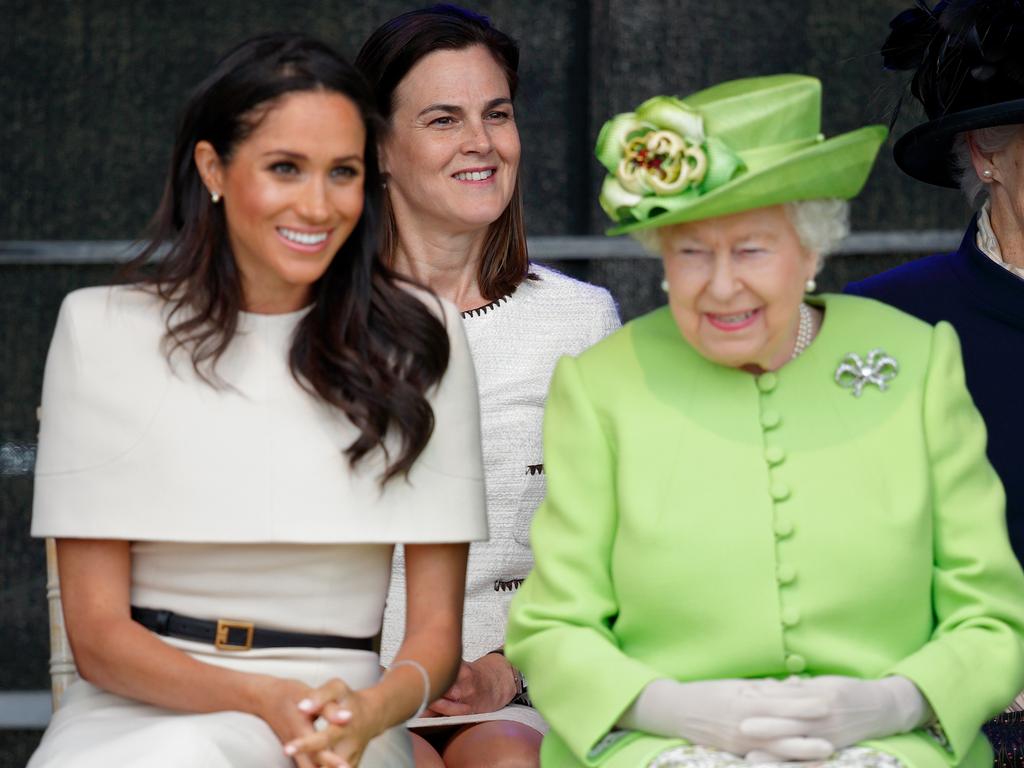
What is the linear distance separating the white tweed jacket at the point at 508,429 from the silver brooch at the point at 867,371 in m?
1.01

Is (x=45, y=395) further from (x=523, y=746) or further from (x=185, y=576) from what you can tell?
(x=523, y=746)

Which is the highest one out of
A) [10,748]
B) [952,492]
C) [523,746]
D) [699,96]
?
[699,96]

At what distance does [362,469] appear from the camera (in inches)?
131

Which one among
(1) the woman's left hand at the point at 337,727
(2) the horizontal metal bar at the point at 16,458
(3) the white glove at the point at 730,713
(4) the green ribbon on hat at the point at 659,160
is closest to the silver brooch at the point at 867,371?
(4) the green ribbon on hat at the point at 659,160

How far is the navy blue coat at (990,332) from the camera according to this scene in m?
3.83

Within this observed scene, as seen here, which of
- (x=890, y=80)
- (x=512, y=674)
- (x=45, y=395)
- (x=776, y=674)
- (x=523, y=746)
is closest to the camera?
(x=776, y=674)

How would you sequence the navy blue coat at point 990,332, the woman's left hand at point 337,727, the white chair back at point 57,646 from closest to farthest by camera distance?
the woman's left hand at point 337,727
the white chair back at point 57,646
the navy blue coat at point 990,332

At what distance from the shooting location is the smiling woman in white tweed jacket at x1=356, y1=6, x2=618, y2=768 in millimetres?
4055

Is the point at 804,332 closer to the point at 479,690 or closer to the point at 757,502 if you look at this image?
the point at 757,502

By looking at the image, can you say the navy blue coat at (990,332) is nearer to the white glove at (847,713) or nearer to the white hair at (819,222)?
the white hair at (819,222)

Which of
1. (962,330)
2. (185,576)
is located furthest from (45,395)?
(962,330)

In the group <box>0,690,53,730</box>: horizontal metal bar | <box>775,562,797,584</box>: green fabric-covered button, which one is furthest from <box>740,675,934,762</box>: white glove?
<box>0,690,53,730</box>: horizontal metal bar

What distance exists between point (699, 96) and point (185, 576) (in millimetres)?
1246

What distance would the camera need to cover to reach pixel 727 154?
10.2 feet
